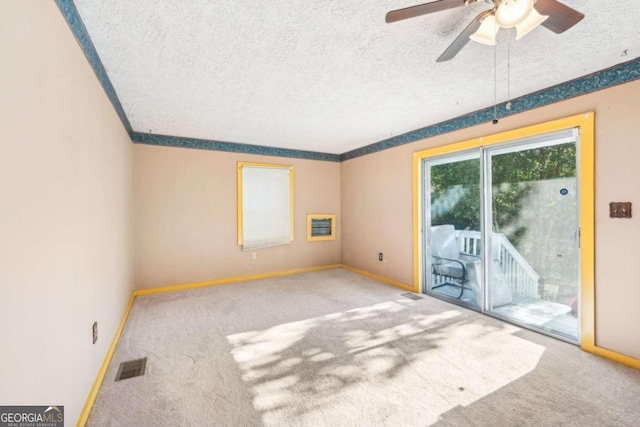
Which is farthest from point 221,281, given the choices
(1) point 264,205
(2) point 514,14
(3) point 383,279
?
(2) point 514,14

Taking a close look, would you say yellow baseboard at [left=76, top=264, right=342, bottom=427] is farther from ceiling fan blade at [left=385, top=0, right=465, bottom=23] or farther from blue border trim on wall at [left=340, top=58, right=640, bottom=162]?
blue border trim on wall at [left=340, top=58, right=640, bottom=162]

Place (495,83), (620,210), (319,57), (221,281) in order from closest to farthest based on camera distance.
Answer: (319,57) < (620,210) < (495,83) < (221,281)

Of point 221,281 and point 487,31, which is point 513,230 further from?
point 221,281

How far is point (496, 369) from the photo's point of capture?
2.15 metres

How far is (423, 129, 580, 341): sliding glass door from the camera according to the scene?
105 inches

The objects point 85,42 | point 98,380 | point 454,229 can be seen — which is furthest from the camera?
point 454,229

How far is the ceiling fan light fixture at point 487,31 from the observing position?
1546mm

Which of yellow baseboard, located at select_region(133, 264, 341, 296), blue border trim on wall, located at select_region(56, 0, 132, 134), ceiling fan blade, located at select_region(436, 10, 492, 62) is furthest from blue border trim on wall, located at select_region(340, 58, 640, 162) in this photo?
blue border trim on wall, located at select_region(56, 0, 132, 134)

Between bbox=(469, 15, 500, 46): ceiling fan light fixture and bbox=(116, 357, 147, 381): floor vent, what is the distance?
329 cm

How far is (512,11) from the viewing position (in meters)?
1.40

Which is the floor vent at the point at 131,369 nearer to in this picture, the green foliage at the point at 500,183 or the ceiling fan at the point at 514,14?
the ceiling fan at the point at 514,14

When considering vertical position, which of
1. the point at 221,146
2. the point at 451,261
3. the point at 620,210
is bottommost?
the point at 451,261

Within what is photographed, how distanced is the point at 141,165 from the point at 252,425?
12.7 feet

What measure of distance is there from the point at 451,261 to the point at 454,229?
1.54ft
